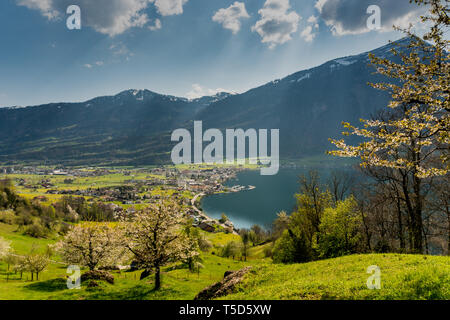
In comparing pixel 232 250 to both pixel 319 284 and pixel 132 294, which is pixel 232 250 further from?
pixel 319 284

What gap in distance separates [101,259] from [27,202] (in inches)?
3879

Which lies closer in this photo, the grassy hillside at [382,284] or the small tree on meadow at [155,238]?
the grassy hillside at [382,284]

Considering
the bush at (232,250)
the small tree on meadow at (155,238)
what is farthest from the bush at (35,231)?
the small tree on meadow at (155,238)

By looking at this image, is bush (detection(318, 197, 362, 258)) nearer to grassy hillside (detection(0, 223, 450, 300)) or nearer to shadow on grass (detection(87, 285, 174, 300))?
grassy hillside (detection(0, 223, 450, 300))

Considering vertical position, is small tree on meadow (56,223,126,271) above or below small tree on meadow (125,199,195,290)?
below

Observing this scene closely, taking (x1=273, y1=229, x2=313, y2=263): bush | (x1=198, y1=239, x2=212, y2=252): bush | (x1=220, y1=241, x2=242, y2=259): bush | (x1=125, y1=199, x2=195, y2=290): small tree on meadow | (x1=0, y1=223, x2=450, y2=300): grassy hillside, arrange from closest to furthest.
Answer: (x1=0, y1=223, x2=450, y2=300): grassy hillside → (x1=125, y1=199, x2=195, y2=290): small tree on meadow → (x1=273, y1=229, x2=313, y2=263): bush → (x1=198, y1=239, x2=212, y2=252): bush → (x1=220, y1=241, x2=242, y2=259): bush

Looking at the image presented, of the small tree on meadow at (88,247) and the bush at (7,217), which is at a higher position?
the small tree on meadow at (88,247)

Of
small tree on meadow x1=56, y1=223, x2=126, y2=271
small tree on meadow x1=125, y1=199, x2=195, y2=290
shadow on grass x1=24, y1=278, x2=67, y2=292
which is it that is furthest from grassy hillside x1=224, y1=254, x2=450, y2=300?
small tree on meadow x1=56, y1=223, x2=126, y2=271

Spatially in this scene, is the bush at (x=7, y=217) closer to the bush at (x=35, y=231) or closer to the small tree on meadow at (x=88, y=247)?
the bush at (x=35, y=231)

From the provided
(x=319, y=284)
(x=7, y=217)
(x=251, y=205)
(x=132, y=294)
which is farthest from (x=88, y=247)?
(x=251, y=205)

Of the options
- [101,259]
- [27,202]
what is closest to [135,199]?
[27,202]

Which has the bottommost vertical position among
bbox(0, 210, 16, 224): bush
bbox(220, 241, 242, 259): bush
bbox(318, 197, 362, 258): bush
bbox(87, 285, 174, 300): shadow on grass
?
bbox(220, 241, 242, 259): bush
